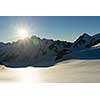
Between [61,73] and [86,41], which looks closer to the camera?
[61,73]

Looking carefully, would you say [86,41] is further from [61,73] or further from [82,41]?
[61,73]

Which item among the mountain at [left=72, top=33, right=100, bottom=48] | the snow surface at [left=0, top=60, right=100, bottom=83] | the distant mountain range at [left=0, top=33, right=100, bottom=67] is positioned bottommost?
the snow surface at [left=0, top=60, right=100, bottom=83]

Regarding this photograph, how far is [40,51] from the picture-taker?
3.10 meters

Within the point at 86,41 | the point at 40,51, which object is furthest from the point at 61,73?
the point at 86,41

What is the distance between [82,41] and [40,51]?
0.52 metres

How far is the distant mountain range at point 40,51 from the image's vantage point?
3058mm

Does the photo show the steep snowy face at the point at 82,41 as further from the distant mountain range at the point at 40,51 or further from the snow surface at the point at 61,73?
the snow surface at the point at 61,73

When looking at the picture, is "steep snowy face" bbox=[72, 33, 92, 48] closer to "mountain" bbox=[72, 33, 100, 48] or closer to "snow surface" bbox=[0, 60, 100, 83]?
"mountain" bbox=[72, 33, 100, 48]

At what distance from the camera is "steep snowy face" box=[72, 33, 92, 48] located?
A: 2990 millimetres

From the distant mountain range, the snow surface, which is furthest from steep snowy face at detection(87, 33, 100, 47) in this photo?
the snow surface
